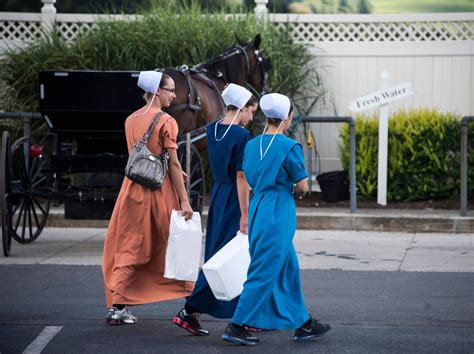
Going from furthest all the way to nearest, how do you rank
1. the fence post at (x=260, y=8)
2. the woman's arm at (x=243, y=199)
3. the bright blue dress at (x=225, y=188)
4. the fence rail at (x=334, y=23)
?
the fence post at (x=260, y=8) → the fence rail at (x=334, y=23) → the bright blue dress at (x=225, y=188) → the woman's arm at (x=243, y=199)

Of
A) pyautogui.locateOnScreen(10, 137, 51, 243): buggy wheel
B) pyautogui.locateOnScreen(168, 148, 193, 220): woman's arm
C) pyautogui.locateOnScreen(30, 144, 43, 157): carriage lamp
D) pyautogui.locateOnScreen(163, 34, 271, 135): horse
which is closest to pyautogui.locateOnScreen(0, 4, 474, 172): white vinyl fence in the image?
pyautogui.locateOnScreen(163, 34, 271, 135): horse

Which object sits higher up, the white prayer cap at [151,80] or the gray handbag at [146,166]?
the white prayer cap at [151,80]

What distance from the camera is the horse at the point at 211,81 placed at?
13.0 meters

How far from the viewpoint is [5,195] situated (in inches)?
463

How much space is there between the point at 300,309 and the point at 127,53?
9281 mm

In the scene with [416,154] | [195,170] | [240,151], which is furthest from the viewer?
[416,154]

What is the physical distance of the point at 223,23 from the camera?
56.1ft

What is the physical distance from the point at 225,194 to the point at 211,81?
586cm

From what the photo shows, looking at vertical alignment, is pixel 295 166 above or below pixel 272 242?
above

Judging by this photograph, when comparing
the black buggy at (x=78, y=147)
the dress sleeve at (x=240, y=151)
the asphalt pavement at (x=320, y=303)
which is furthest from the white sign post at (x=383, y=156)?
the dress sleeve at (x=240, y=151)

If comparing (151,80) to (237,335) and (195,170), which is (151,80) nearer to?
(237,335)

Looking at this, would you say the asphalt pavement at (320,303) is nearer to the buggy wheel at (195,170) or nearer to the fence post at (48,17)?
the buggy wheel at (195,170)

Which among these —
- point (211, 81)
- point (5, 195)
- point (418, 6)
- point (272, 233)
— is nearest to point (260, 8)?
point (418, 6)

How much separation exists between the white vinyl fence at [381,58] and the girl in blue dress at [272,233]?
397 inches
